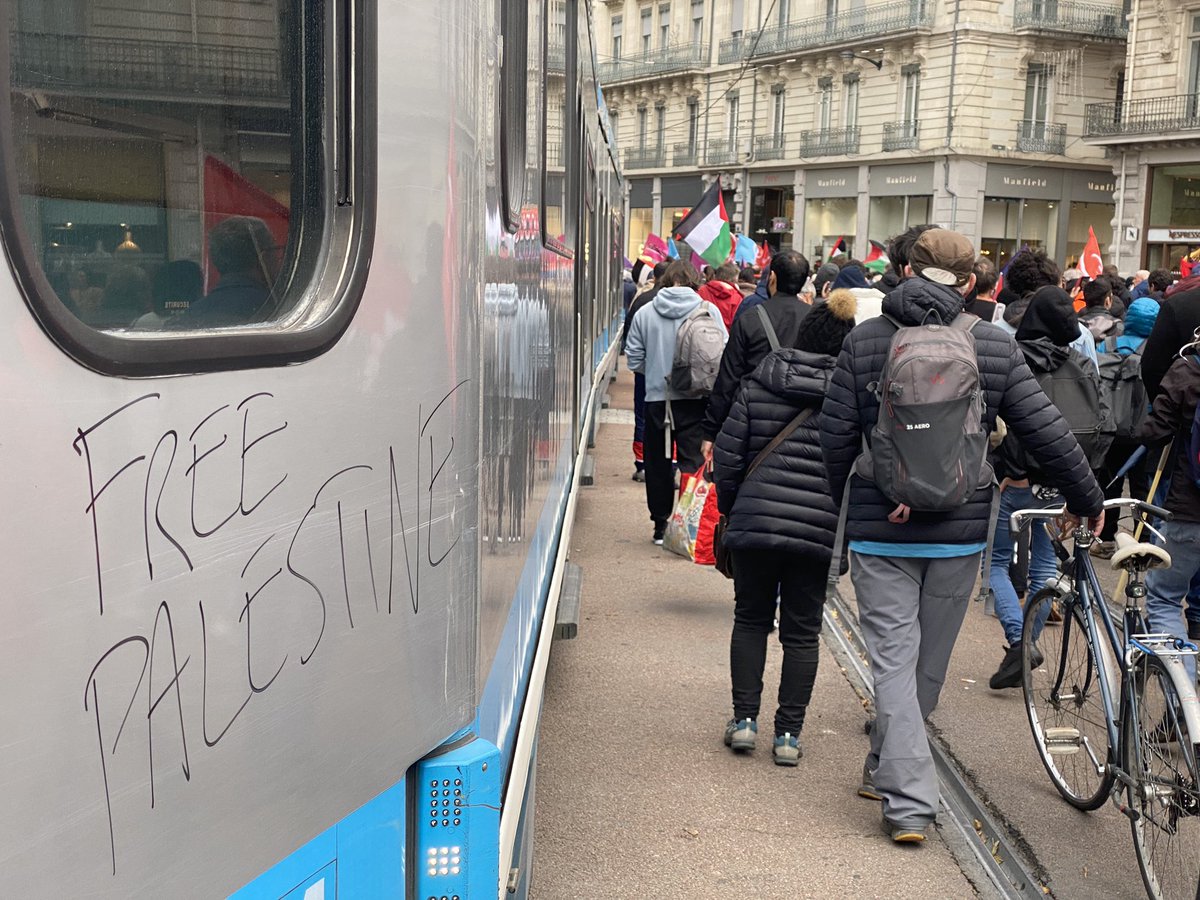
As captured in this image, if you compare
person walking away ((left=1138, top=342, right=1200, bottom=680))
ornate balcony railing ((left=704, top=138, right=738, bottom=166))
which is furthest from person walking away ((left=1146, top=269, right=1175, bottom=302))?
ornate balcony railing ((left=704, top=138, right=738, bottom=166))

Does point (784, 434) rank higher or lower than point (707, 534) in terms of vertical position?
higher

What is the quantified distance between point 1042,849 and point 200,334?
4.03 m

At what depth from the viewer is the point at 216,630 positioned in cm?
136

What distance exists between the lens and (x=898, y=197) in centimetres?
4422

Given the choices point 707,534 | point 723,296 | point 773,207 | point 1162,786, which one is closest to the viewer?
point 1162,786

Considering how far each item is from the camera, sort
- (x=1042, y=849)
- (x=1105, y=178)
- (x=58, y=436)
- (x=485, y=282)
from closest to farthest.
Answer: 1. (x=58, y=436)
2. (x=485, y=282)
3. (x=1042, y=849)
4. (x=1105, y=178)

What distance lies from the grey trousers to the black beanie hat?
3.13 ft

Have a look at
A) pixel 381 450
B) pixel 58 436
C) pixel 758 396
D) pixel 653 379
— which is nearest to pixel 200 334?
pixel 58 436

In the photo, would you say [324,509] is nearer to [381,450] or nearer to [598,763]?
[381,450]

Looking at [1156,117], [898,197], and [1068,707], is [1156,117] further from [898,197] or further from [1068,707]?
[1068,707]

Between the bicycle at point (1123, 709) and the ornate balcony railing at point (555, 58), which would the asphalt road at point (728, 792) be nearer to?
the bicycle at point (1123, 709)

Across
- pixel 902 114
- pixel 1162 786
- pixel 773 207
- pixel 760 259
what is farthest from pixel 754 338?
pixel 773 207

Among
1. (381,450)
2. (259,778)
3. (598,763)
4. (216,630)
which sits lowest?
(598,763)

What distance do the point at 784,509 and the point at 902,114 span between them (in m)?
41.1
